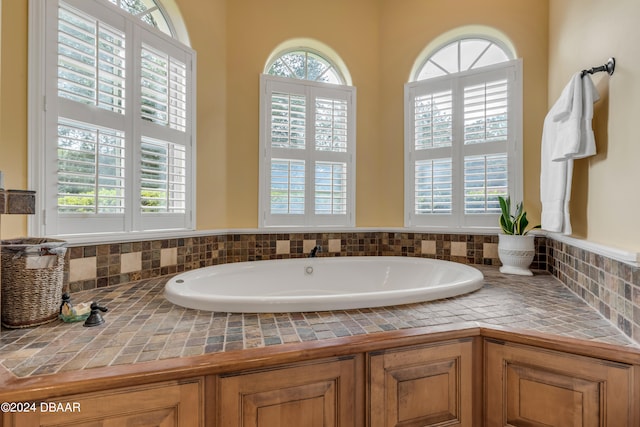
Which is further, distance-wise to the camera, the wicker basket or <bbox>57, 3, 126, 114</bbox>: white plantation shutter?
<bbox>57, 3, 126, 114</bbox>: white plantation shutter

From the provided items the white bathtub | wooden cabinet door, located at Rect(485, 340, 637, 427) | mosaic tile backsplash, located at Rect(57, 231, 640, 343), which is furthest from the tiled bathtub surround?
the white bathtub

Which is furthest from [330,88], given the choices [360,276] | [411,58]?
[360,276]

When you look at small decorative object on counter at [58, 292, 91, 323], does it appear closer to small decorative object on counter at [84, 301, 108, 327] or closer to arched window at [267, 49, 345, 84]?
small decorative object on counter at [84, 301, 108, 327]

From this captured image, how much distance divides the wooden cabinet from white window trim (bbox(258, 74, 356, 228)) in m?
1.74

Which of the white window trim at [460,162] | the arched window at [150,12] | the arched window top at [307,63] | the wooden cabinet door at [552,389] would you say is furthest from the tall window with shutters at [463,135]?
the arched window at [150,12]

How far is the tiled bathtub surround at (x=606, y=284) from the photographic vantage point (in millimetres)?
1083

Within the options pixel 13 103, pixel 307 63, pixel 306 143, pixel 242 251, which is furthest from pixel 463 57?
pixel 13 103

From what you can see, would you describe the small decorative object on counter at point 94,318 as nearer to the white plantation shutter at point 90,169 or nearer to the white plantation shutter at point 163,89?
the white plantation shutter at point 90,169

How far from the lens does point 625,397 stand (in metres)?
0.99

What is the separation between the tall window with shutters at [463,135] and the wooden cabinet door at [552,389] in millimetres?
1530

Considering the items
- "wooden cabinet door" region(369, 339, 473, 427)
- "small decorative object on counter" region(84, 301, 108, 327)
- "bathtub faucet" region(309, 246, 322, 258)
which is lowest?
"wooden cabinet door" region(369, 339, 473, 427)

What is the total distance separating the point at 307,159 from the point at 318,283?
3.62 ft

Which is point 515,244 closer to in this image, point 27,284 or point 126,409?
point 126,409

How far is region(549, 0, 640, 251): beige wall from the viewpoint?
1.17 m
